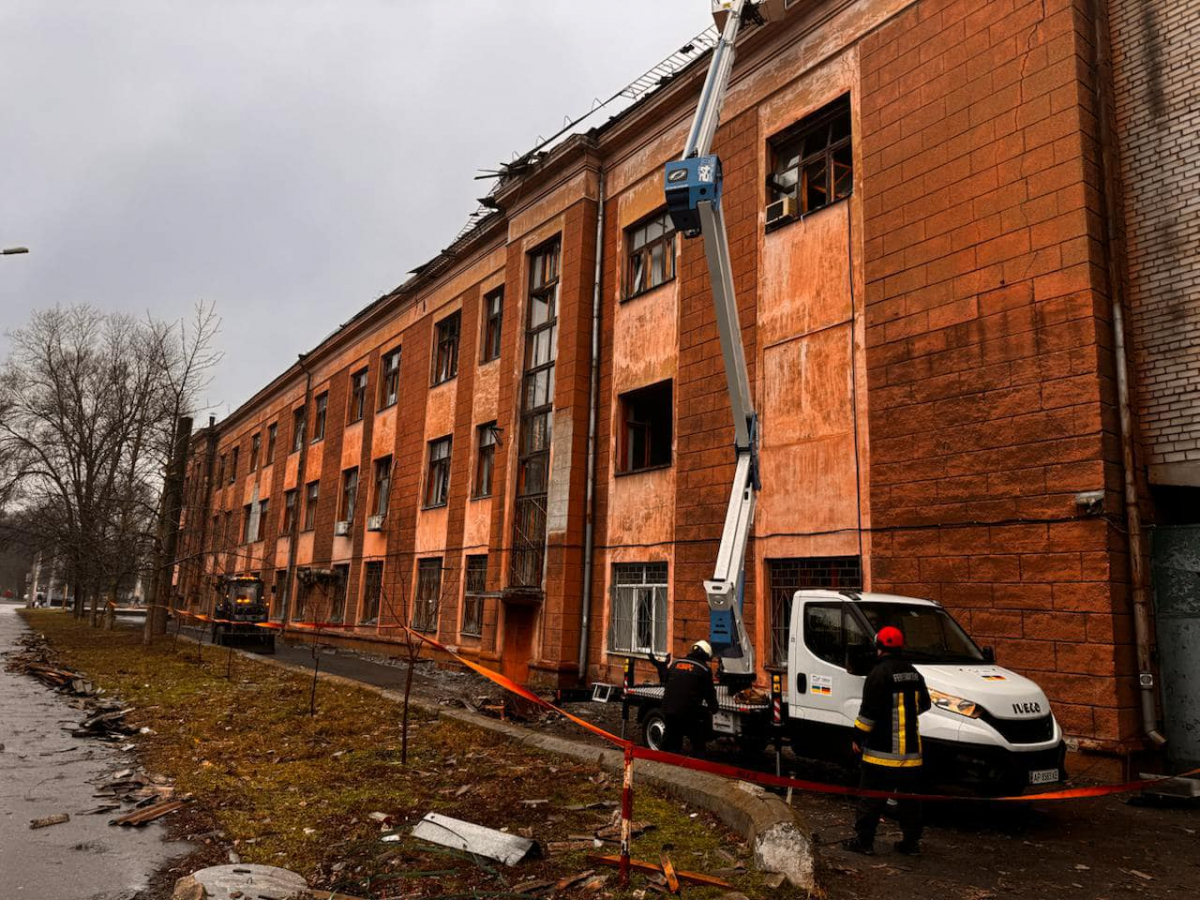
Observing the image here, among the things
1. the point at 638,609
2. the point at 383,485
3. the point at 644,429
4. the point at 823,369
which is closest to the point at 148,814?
the point at 638,609

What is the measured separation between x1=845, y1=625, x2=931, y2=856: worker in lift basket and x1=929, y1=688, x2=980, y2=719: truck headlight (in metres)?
0.91

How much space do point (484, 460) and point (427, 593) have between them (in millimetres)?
4516

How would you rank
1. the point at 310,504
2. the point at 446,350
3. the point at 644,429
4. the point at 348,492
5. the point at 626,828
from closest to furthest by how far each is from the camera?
the point at 626,828
the point at 644,429
the point at 446,350
the point at 348,492
the point at 310,504

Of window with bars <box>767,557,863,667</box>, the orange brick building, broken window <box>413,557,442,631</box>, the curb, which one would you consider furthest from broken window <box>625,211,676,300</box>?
broken window <box>413,557,442,631</box>

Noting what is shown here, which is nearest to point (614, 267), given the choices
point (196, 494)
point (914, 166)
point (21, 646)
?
point (914, 166)

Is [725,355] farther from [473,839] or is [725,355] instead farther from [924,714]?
[473,839]

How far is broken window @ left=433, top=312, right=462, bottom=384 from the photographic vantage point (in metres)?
24.2

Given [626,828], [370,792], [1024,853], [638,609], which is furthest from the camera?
[638,609]

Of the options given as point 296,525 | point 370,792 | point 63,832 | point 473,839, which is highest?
point 296,525

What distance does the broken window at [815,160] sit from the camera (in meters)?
13.1

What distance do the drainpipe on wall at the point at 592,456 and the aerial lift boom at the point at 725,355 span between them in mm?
7087

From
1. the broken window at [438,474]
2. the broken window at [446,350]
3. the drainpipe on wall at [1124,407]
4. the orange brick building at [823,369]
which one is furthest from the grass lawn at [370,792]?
the broken window at [446,350]

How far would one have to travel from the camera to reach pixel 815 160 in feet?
44.5

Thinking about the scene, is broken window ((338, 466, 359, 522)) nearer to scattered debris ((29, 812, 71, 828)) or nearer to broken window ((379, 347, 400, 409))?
broken window ((379, 347, 400, 409))
